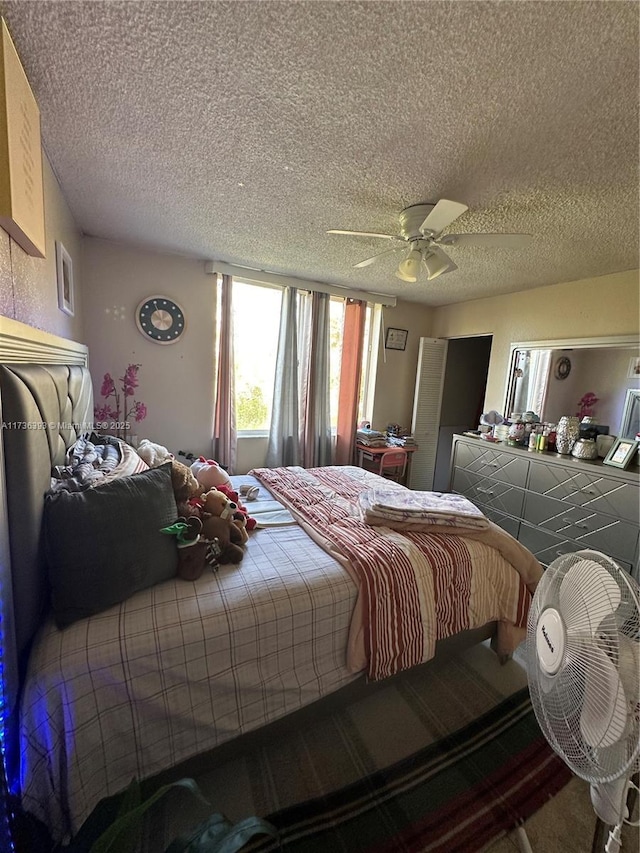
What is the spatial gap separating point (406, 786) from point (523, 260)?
3104 mm

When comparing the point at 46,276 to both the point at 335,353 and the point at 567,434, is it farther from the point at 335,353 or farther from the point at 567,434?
the point at 567,434

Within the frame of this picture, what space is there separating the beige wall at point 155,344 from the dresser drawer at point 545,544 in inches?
115

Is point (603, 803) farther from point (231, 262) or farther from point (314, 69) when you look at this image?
point (231, 262)

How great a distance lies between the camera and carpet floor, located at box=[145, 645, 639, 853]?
104 centimetres

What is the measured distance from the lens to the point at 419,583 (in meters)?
1.37

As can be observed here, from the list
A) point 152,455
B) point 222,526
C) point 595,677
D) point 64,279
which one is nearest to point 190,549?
point 222,526

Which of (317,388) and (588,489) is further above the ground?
(317,388)

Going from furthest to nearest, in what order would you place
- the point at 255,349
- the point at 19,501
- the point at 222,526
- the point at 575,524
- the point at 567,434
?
the point at 255,349
the point at 567,434
the point at 575,524
the point at 222,526
the point at 19,501

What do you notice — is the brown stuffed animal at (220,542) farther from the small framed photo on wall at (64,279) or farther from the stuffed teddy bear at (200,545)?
the small framed photo on wall at (64,279)

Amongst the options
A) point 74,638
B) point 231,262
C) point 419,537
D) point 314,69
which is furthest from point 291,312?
point 74,638

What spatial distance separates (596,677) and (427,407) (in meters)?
3.70

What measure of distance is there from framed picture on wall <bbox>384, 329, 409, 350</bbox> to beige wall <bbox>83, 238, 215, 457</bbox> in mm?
2068

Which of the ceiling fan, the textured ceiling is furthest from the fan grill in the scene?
the ceiling fan

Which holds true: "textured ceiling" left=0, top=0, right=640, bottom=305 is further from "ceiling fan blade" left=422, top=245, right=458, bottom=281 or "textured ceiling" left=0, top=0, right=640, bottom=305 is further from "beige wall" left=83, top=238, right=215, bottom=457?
"beige wall" left=83, top=238, right=215, bottom=457
